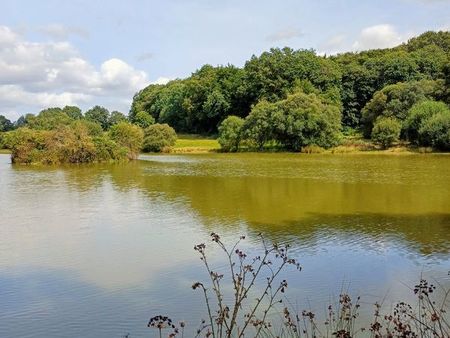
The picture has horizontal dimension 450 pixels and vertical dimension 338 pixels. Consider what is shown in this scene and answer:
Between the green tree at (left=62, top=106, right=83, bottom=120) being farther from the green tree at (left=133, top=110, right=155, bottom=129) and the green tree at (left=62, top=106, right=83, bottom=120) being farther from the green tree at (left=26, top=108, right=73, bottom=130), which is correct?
the green tree at (left=133, top=110, right=155, bottom=129)

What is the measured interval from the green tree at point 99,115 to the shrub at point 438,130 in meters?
88.9

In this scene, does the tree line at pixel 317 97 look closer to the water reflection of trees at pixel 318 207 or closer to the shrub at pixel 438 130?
the shrub at pixel 438 130

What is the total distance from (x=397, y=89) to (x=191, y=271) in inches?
2303

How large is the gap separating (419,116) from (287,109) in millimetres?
15010

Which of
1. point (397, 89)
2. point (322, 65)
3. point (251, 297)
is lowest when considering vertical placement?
point (251, 297)

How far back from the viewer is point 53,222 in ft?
55.6

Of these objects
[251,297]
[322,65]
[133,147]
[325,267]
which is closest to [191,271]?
[251,297]

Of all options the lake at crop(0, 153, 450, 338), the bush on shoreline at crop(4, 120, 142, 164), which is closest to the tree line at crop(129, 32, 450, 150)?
the bush on shoreline at crop(4, 120, 142, 164)

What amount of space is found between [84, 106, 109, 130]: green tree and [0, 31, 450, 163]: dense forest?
2043 centimetres

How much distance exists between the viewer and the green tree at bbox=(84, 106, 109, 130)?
129 m

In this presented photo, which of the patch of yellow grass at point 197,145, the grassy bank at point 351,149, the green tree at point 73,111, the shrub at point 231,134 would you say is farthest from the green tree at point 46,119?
the shrub at point 231,134

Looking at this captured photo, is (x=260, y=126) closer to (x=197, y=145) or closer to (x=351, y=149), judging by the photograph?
(x=351, y=149)

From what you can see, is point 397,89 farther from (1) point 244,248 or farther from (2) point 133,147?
(1) point 244,248

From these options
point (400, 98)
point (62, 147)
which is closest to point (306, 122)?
point (400, 98)
